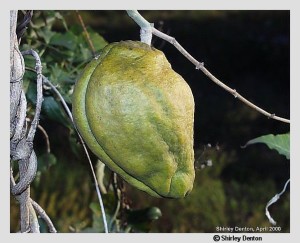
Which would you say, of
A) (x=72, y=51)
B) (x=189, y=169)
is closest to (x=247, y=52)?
(x=72, y=51)

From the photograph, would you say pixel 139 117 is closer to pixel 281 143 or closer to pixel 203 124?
pixel 281 143

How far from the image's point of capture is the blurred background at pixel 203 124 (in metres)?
1.09

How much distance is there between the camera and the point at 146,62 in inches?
22.9

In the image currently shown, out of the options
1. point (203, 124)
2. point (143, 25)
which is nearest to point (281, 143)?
point (143, 25)

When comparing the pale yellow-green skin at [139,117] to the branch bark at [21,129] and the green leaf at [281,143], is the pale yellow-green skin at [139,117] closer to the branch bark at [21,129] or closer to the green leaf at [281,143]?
the branch bark at [21,129]

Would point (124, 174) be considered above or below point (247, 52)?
above

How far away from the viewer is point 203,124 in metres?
3.40

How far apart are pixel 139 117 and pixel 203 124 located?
9.38ft

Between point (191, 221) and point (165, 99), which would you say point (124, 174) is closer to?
point (165, 99)

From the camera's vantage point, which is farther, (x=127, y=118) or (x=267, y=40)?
(x=267, y=40)

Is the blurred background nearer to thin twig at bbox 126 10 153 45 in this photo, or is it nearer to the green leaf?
the green leaf

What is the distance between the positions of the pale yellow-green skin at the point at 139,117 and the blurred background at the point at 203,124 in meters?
0.37
